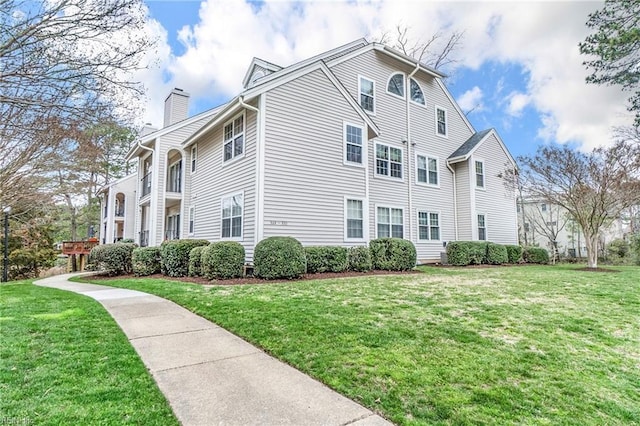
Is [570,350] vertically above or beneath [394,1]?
beneath

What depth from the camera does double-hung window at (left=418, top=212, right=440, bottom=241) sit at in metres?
16.1

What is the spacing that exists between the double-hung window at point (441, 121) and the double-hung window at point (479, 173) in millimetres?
2351

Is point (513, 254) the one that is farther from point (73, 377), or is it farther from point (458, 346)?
point (73, 377)

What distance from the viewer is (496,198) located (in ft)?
61.3

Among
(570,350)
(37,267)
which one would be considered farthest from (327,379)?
(37,267)

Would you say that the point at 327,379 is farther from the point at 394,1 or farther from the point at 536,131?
the point at 536,131

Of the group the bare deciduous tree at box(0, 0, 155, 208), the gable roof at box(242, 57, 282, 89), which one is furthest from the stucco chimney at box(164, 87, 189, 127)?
the bare deciduous tree at box(0, 0, 155, 208)

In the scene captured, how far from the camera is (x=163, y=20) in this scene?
6.62 m

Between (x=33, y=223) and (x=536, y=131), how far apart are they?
2821 cm

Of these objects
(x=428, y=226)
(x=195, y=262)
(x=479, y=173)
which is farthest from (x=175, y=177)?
(x=479, y=173)

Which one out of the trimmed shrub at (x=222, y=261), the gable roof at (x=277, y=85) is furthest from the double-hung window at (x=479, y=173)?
the trimmed shrub at (x=222, y=261)

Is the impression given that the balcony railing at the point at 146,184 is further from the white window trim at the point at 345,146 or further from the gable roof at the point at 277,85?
the white window trim at the point at 345,146

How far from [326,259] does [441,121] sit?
11.5 m

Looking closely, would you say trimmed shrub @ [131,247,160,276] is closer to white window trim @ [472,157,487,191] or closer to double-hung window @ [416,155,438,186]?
double-hung window @ [416,155,438,186]
